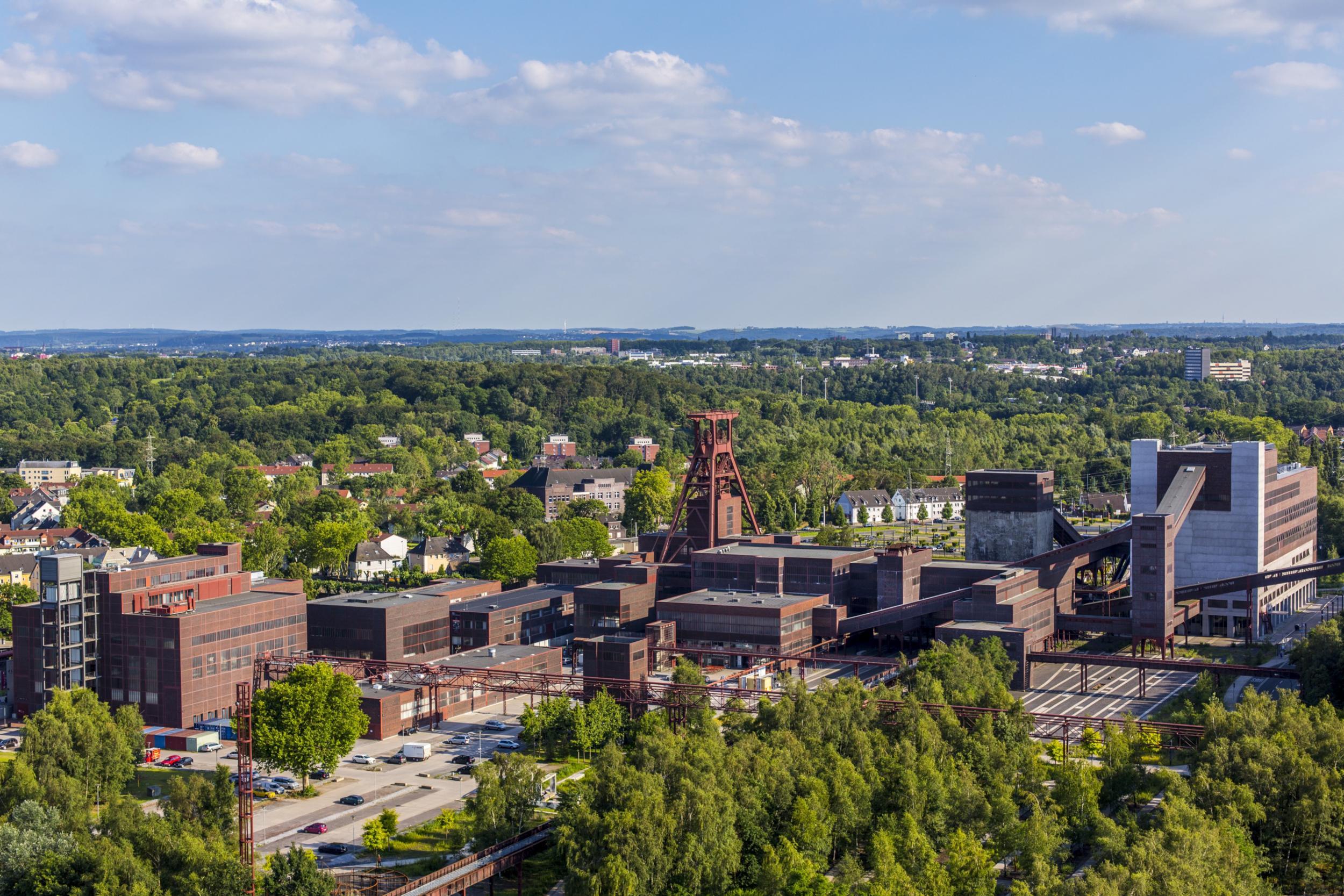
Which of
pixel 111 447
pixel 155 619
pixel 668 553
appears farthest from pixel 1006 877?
pixel 111 447

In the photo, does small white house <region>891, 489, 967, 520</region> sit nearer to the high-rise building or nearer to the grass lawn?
the high-rise building

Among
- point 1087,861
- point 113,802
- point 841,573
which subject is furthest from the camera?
point 841,573

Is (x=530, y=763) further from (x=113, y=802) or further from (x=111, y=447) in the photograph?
(x=111, y=447)

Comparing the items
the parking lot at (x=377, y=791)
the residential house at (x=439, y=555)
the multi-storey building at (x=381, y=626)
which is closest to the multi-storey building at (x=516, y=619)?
the multi-storey building at (x=381, y=626)

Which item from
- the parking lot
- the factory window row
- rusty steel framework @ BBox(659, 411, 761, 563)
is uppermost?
rusty steel framework @ BBox(659, 411, 761, 563)

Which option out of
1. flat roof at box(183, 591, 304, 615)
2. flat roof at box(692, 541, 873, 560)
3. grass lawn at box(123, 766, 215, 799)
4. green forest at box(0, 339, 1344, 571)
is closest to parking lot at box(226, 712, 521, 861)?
grass lawn at box(123, 766, 215, 799)

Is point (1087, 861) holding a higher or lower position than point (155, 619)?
lower
